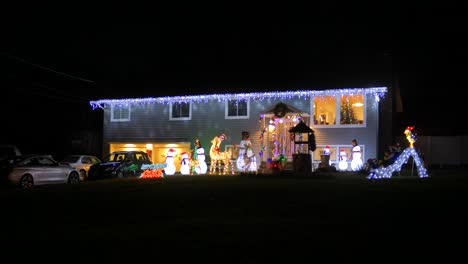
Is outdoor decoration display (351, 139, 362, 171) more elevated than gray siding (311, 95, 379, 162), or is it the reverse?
gray siding (311, 95, 379, 162)

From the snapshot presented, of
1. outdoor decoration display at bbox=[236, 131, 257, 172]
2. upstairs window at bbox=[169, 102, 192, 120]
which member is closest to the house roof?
outdoor decoration display at bbox=[236, 131, 257, 172]

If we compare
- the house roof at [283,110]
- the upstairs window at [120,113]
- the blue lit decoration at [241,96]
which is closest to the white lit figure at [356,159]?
the blue lit decoration at [241,96]

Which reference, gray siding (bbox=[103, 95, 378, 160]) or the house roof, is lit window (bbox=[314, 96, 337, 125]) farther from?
the house roof

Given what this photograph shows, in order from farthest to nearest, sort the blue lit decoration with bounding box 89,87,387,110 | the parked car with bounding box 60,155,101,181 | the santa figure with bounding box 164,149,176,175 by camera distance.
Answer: the parked car with bounding box 60,155,101,181, the santa figure with bounding box 164,149,176,175, the blue lit decoration with bounding box 89,87,387,110

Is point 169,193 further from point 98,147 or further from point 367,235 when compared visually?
point 98,147

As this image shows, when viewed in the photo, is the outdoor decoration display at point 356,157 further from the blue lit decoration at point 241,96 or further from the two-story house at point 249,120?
the blue lit decoration at point 241,96

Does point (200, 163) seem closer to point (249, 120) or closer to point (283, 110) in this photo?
point (249, 120)

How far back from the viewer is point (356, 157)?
23.0 m

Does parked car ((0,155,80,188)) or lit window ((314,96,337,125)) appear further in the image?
lit window ((314,96,337,125))

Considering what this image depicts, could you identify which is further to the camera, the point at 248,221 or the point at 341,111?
the point at 341,111

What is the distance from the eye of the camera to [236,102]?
25953 mm

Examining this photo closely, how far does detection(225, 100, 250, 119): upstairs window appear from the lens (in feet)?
84.5

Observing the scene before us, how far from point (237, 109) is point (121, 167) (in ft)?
23.6

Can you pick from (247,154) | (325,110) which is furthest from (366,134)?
(247,154)
